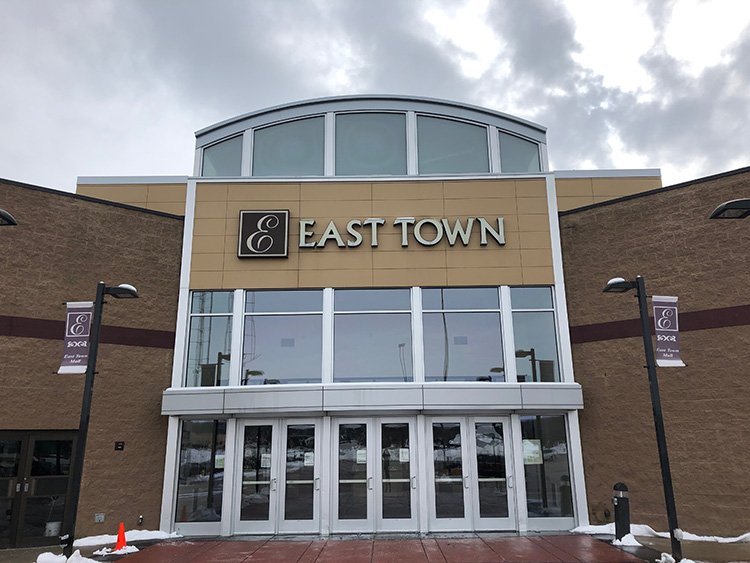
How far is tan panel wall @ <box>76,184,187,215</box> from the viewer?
63.7 ft

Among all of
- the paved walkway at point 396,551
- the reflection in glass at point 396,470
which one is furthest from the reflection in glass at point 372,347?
the paved walkway at point 396,551

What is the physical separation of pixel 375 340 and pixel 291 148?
584 centimetres

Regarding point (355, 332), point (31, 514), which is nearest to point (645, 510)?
point (355, 332)

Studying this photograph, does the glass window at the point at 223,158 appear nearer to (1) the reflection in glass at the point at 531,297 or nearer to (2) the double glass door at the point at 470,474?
(1) the reflection in glass at the point at 531,297

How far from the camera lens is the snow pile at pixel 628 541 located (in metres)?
11.2

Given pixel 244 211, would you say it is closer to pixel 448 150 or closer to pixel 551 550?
pixel 448 150

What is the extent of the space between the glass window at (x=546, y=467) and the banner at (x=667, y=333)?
12.0ft

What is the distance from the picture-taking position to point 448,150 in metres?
15.6

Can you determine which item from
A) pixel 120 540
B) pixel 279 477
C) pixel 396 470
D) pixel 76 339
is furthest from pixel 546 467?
pixel 76 339

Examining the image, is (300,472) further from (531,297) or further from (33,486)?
(531,297)

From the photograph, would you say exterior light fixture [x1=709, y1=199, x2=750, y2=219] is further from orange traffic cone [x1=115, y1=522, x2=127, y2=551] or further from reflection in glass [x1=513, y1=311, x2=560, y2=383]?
orange traffic cone [x1=115, y1=522, x2=127, y2=551]

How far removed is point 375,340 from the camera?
45.8ft

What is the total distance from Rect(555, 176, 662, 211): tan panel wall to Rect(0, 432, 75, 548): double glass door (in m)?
16.0

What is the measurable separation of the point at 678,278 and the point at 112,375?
13154 mm
